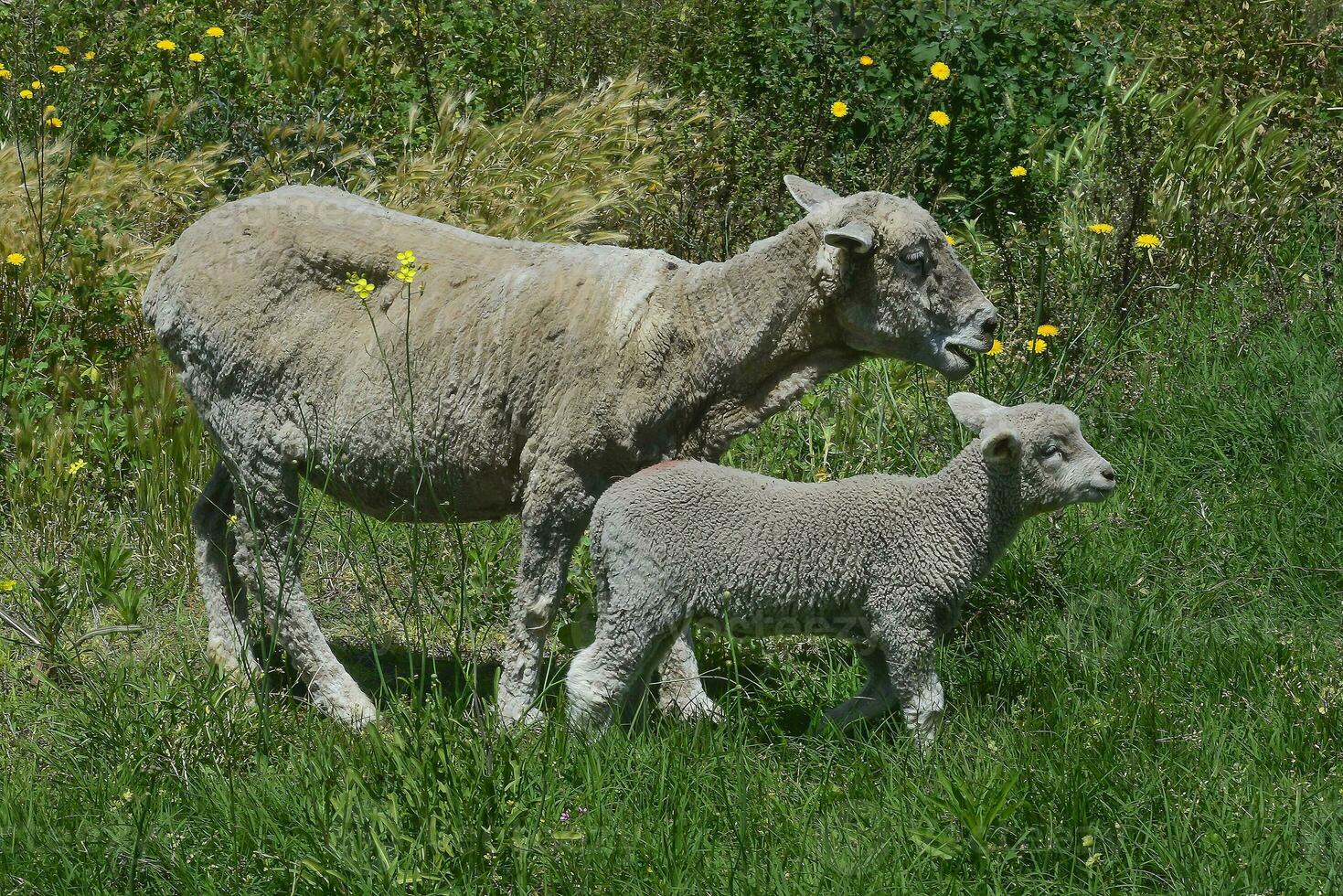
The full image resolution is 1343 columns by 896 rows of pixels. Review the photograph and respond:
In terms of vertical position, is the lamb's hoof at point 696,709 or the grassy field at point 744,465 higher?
the grassy field at point 744,465

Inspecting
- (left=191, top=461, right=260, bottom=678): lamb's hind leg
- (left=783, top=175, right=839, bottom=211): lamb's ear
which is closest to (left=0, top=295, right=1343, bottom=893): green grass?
(left=191, top=461, right=260, bottom=678): lamb's hind leg

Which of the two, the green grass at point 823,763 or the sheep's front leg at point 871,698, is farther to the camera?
the sheep's front leg at point 871,698

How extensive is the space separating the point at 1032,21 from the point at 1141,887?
5970 millimetres

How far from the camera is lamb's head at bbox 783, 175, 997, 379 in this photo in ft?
14.7

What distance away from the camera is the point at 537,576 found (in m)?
4.73

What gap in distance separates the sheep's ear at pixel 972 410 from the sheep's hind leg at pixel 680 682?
3.74ft

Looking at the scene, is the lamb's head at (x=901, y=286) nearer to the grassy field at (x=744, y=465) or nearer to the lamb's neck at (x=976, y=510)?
the lamb's neck at (x=976, y=510)

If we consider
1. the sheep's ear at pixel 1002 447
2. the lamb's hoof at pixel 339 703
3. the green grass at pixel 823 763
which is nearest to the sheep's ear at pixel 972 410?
the sheep's ear at pixel 1002 447

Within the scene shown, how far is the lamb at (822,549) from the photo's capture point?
14.3ft

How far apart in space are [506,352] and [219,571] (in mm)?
1671

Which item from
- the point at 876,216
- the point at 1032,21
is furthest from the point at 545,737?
the point at 1032,21

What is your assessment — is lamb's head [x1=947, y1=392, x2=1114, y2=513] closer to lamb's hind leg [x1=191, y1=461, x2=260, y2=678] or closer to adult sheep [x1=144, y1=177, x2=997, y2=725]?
adult sheep [x1=144, y1=177, x2=997, y2=725]

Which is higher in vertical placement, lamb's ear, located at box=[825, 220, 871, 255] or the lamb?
lamb's ear, located at box=[825, 220, 871, 255]

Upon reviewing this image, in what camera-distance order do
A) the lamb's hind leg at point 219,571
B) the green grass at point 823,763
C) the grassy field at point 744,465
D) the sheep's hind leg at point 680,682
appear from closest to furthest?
the green grass at point 823,763
the grassy field at point 744,465
the sheep's hind leg at point 680,682
the lamb's hind leg at point 219,571
